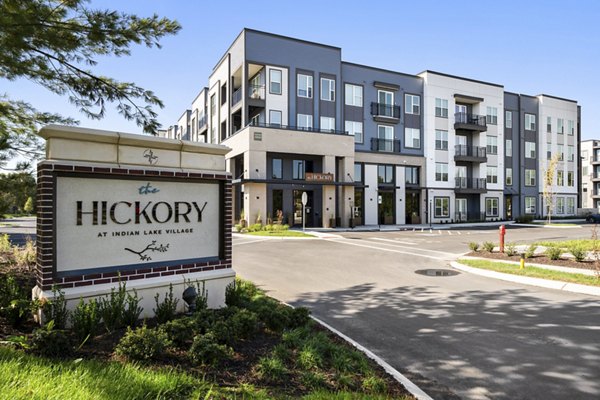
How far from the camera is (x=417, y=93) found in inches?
1606

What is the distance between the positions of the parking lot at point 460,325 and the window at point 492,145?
124ft

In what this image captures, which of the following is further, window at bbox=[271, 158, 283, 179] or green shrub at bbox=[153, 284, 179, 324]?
window at bbox=[271, 158, 283, 179]

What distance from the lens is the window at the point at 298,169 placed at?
33.9 m

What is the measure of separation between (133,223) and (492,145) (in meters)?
47.3

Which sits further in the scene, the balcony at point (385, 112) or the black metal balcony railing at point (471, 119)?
the black metal balcony railing at point (471, 119)

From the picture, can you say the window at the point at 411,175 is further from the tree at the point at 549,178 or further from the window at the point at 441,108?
the tree at the point at 549,178

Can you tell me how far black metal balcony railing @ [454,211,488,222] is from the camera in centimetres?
4199

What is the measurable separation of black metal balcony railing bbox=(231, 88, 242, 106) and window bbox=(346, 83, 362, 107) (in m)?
10.8

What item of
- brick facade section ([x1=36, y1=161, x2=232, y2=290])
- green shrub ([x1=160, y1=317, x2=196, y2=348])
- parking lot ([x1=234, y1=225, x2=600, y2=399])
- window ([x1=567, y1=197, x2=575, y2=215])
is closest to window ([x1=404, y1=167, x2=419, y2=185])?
window ([x1=567, y1=197, x2=575, y2=215])

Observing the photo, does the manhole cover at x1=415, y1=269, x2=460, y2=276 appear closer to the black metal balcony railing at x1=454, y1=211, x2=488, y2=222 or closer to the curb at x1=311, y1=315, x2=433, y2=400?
the curb at x1=311, y1=315, x2=433, y2=400

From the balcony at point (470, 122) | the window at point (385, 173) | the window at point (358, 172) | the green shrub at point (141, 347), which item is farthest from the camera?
the balcony at point (470, 122)

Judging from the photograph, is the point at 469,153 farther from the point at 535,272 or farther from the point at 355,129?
the point at 535,272

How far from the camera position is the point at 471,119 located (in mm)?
43688

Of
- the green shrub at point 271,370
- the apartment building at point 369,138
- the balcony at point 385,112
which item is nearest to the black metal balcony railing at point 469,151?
the apartment building at point 369,138
